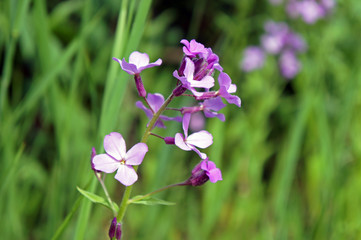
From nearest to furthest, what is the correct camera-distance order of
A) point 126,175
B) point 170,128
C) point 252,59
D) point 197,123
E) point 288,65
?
point 126,175 < point 170,128 < point 288,65 < point 252,59 < point 197,123

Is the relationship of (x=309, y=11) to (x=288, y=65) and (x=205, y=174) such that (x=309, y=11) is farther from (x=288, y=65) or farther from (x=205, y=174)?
(x=205, y=174)

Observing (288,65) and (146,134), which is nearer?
(146,134)

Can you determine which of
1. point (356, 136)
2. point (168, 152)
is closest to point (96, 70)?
point (168, 152)

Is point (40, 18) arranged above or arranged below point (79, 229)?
above

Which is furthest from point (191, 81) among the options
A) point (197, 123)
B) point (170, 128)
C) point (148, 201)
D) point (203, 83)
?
point (197, 123)

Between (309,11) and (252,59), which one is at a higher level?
(309,11)

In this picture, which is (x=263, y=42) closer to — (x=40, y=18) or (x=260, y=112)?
(x=260, y=112)

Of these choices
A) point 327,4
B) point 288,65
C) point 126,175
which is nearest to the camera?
point 126,175
